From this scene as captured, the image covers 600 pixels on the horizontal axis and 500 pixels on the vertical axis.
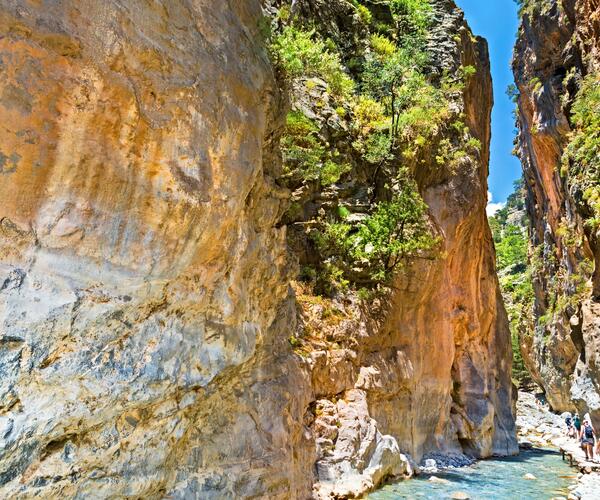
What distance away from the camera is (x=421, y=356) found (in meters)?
14.7

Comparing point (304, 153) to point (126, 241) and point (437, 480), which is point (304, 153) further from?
point (437, 480)

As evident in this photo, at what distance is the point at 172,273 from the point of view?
203 inches

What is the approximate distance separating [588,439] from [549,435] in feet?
31.0

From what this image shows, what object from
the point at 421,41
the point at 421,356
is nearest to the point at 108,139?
the point at 421,356

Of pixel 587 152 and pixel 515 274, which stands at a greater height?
pixel 515 274

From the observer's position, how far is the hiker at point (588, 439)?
14.6 metres

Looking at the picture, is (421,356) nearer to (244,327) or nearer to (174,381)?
(244,327)

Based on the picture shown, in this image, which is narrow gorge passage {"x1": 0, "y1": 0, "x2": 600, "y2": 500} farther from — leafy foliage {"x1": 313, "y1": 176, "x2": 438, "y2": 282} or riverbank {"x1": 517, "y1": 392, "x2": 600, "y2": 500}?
riverbank {"x1": 517, "y1": 392, "x2": 600, "y2": 500}

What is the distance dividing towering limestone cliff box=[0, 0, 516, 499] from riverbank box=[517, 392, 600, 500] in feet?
12.9

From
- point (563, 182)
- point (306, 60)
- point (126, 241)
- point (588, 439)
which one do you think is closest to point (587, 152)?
point (563, 182)

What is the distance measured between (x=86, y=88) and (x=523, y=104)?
25107mm

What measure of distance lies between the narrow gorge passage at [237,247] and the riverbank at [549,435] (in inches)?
101

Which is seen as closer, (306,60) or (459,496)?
(459,496)

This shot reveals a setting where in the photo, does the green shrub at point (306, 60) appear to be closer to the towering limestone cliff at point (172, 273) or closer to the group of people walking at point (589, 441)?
the towering limestone cliff at point (172, 273)
